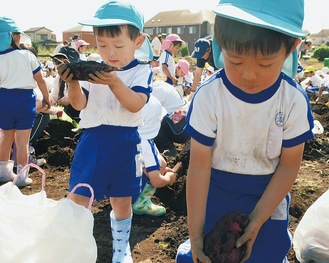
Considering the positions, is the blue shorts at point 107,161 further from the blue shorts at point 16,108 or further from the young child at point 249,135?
the blue shorts at point 16,108

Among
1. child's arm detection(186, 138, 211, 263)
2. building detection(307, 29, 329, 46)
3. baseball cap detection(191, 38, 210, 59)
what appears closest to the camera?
child's arm detection(186, 138, 211, 263)

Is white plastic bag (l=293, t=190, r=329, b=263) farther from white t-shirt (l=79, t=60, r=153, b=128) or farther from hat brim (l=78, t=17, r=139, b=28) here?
hat brim (l=78, t=17, r=139, b=28)

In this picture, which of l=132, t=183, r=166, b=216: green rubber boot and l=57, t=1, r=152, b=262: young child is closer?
l=57, t=1, r=152, b=262: young child

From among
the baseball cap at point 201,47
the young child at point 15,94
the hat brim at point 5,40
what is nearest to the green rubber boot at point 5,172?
the young child at point 15,94

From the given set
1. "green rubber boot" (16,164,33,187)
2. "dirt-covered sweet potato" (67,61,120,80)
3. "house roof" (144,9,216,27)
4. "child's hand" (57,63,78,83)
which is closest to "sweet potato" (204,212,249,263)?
"dirt-covered sweet potato" (67,61,120,80)

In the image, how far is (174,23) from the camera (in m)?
56.2

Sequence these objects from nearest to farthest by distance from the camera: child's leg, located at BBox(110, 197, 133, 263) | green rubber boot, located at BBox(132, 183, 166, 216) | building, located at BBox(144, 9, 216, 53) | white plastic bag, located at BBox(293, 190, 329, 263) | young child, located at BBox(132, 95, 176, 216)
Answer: white plastic bag, located at BBox(293, 190, 329, 263) < child's leg, located at BBox(110, 197, 133, 263) < young child, located at BBox(132, 95, 176, 216) < green rubber boot, located at BBox(132, 183, 166, 216) < building, located at BBox(144, 9, 216, 53)

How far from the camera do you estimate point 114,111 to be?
2131 millimetres

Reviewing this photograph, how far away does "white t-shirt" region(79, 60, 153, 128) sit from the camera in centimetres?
213

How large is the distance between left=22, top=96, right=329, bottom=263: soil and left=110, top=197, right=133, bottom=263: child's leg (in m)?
0.20

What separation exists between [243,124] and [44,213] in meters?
0.82

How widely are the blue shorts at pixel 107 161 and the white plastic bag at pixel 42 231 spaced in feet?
2.04

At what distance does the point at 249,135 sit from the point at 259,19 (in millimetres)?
461

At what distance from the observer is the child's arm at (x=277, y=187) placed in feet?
4.67
